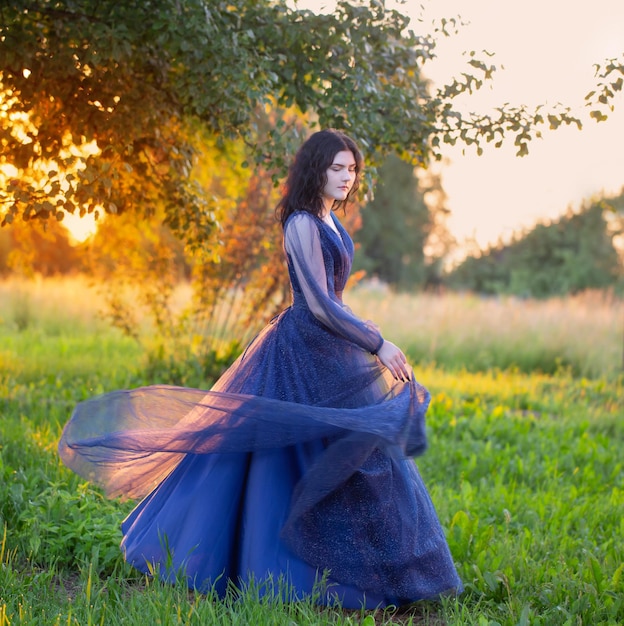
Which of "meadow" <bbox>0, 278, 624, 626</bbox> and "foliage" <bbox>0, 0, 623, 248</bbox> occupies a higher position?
"foliage" <bbox>0, 0, 623, 248</bbox>

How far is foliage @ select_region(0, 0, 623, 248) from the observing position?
4.38 metres

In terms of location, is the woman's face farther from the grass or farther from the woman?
the grass

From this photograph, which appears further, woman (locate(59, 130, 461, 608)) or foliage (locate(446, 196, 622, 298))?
foliage (locate(446, 196, 622, 298))

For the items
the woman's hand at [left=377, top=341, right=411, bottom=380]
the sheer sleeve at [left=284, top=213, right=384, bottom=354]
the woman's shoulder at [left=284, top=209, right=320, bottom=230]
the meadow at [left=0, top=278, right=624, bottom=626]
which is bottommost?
the meadow at [left=0, top=278, right=624, bottom=626]

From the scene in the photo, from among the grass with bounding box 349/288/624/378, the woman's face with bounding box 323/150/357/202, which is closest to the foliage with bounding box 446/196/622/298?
the grass with bounding box 349/288/624/378

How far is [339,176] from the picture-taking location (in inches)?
133

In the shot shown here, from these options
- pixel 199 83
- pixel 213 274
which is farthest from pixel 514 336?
pixel 199 83

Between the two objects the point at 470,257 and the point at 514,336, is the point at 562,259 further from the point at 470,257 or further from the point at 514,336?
the point at 514,336

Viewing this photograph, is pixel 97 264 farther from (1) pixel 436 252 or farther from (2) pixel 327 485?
(1) pixel 436 252

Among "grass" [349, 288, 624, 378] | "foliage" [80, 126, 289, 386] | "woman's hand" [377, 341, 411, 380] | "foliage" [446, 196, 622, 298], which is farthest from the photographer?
"foliage" [446, 196, 622, 298]

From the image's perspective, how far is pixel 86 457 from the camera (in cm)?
332

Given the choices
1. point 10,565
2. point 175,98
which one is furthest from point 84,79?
point 10,565

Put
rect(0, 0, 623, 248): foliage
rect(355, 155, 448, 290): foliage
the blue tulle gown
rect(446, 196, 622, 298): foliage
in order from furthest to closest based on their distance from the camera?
rect(355, 155, 448, 290): foliage < rect(446, 196, 622, 298): foliage < rect(0, 0, 623, 248): foliage < the blue tulle gown

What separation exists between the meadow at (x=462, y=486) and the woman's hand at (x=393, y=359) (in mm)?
886
